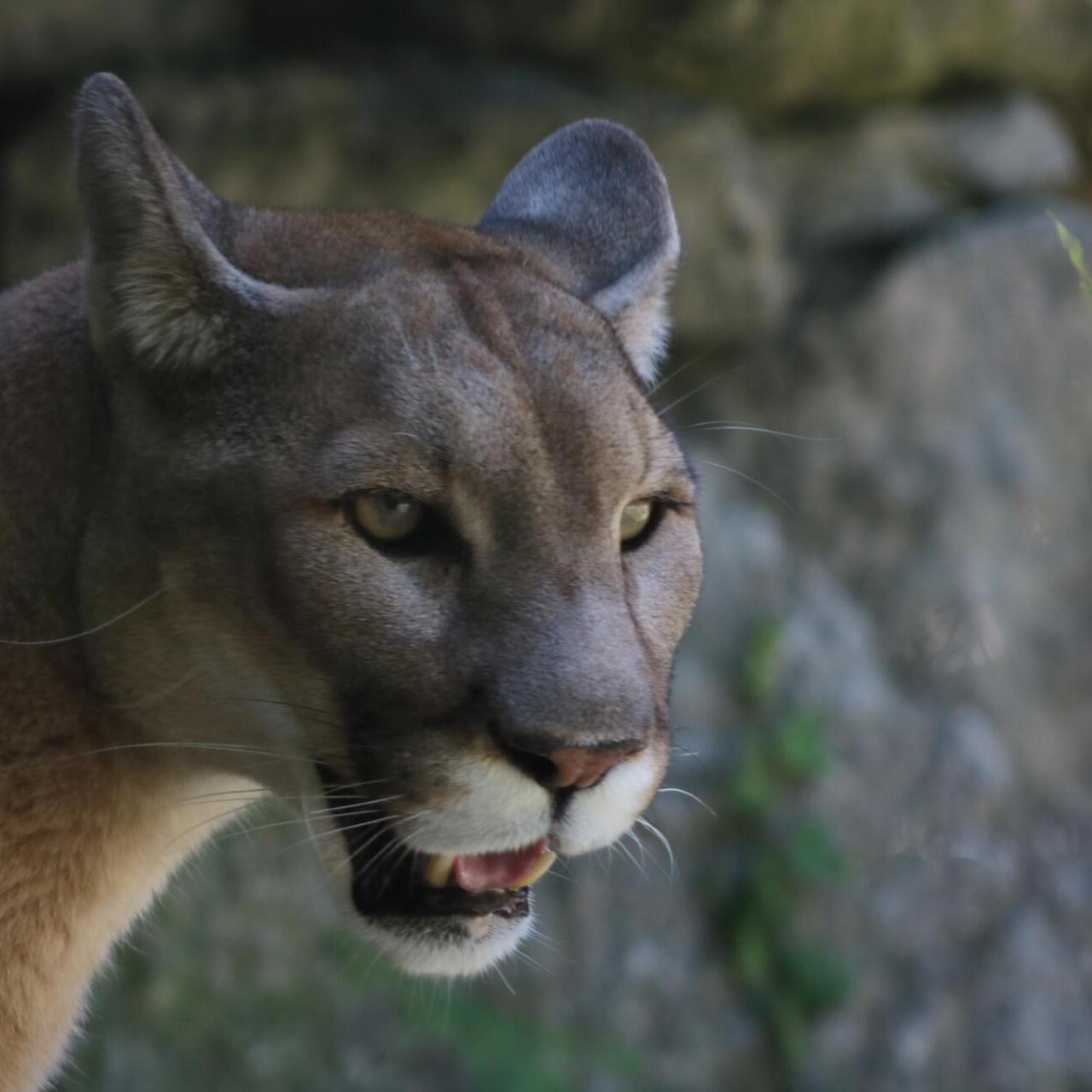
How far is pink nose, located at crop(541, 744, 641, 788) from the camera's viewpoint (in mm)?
2029

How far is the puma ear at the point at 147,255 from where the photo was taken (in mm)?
2148

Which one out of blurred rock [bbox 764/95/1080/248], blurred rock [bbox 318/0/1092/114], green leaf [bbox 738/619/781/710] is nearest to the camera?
blurred rock [bbox 318/0/1092/114]

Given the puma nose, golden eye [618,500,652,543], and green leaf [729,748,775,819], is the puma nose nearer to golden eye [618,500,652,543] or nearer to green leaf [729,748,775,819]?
golden eye [618,500,652,543]

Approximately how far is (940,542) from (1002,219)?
3.81 feet

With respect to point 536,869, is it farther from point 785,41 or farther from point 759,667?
point 785,41

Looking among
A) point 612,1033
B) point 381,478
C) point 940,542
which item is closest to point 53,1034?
point 381,478

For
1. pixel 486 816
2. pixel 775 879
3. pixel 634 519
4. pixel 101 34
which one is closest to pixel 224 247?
pixel 634 519

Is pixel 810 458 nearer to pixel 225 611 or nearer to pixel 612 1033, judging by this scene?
pixel 612 1033

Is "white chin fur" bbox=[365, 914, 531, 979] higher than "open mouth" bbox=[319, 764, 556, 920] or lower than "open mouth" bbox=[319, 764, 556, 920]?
lower

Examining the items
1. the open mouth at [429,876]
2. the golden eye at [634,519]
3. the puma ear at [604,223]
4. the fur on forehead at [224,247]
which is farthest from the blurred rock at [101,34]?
the open mouth at [429,876]

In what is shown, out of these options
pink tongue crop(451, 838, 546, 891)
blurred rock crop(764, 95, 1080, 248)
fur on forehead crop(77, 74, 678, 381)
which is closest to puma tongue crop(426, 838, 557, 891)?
pink tongue crop(451, 838, 546, 891)

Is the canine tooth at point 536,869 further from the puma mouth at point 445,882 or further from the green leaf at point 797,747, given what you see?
the green leaf at point 797,747

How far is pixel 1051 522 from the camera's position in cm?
601

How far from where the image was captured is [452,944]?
2.27 meters
